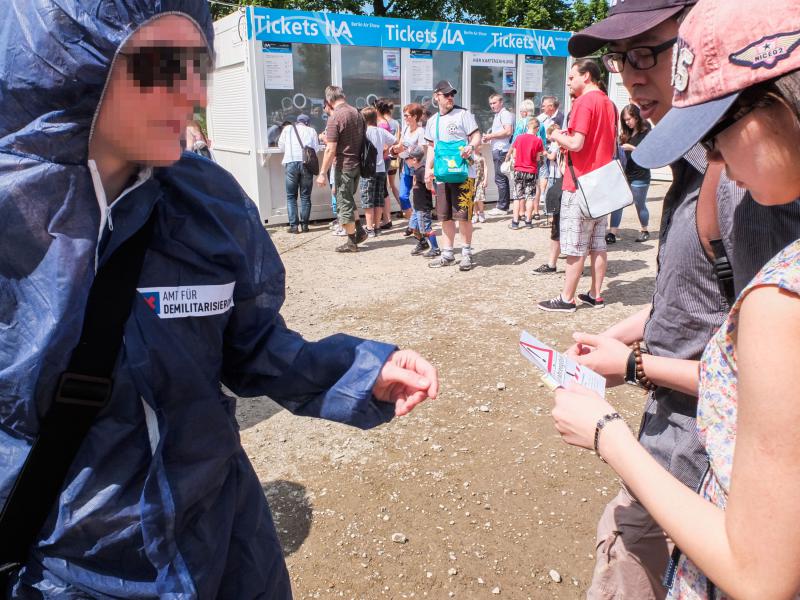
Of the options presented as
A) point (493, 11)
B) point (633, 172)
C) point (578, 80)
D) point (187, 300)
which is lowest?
point (633, 172)

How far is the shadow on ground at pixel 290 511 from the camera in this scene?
309cm

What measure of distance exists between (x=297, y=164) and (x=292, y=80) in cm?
147

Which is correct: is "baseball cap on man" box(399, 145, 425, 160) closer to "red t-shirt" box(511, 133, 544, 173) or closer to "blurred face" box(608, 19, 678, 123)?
"red t-shirt" box(511, 133, 544, 173)

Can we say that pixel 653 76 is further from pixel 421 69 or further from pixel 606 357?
pixel 421 69

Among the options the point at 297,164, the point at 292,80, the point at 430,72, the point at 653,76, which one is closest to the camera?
the point at 653,76

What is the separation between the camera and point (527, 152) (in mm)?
9812

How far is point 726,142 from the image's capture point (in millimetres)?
1037

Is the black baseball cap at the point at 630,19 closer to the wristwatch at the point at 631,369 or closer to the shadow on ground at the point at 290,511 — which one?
the wristwatch at the point at 631,369

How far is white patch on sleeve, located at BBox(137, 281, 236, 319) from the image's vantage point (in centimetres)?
131

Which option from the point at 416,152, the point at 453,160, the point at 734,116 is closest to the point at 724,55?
the point at 734,116

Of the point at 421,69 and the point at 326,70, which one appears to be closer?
the point at 326,70

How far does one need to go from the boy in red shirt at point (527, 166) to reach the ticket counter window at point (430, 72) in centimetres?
198

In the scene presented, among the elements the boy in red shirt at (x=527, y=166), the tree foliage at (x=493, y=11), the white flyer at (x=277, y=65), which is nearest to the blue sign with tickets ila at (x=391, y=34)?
the white flyer at (x=277, y=65)

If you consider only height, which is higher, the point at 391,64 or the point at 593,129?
the point at 391,64
